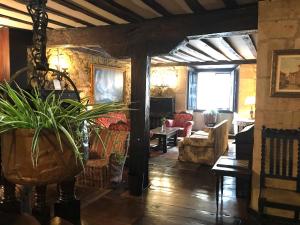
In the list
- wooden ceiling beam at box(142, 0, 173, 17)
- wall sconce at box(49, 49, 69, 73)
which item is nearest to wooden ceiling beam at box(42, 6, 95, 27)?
wooden ceiling beam at box(142, 0, 173, 17)

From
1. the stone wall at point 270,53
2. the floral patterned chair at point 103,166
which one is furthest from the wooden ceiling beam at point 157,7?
the floral patterned chair at point 103,166

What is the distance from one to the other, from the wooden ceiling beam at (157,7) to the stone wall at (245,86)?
5.37 meters

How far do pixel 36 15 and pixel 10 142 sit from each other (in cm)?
44

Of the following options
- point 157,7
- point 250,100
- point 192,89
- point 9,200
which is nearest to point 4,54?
point 157,7

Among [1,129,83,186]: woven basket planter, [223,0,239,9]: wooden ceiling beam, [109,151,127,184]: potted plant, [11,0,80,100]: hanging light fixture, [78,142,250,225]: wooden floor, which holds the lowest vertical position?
[78,142,250,225]: wooden floor

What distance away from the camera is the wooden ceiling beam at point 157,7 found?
3.15 m

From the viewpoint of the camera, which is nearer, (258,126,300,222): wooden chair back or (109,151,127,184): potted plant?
(258,126,300,222): wooden chair back

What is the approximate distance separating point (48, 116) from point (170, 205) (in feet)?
10.1

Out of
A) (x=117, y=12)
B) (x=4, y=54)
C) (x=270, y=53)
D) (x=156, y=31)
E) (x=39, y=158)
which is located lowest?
(x=39, y=158)

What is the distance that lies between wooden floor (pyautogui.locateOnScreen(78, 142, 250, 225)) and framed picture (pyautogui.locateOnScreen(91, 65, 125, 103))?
120 inches

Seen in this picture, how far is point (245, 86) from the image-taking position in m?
8.41

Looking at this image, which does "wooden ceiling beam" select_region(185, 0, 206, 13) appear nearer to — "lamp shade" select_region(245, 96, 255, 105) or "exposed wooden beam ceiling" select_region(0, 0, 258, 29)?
"exposed wooden beam ceiling" select_region(0, 0, 258, 29)

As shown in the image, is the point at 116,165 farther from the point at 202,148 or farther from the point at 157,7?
the point at 157,7

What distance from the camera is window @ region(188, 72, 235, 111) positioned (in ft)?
29.9
